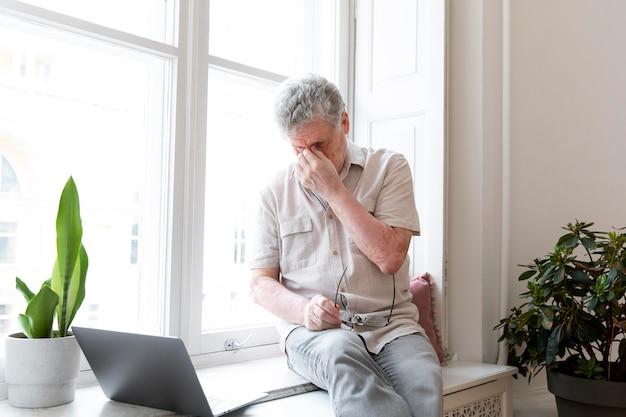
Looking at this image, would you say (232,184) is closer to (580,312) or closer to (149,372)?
(149,372)

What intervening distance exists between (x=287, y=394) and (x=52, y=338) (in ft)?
2.24

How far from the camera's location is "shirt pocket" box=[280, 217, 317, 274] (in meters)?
2.02

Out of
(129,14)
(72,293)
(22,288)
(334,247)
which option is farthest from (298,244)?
(129,14)

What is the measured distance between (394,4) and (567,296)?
1420 millimetres

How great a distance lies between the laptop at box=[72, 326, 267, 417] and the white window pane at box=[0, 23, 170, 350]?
387 mm

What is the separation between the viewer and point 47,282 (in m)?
1.71

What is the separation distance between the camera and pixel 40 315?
1624 millimetres

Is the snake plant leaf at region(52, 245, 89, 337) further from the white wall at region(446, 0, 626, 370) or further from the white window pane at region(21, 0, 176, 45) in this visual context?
the white wall at region(446, 0, 626, 370)

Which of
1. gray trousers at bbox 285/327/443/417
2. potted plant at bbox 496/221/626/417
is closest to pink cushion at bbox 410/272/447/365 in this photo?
potted plant at bbox 496/221/626/417

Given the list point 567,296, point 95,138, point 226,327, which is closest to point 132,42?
point 95,138

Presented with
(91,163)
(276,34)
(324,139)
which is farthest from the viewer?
(276,34)

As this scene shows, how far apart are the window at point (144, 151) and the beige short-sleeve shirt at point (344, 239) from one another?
0.34 meters

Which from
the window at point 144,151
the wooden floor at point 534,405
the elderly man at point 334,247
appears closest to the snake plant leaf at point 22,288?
the window at point 144,151

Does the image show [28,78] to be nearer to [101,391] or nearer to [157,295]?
[157,295]
